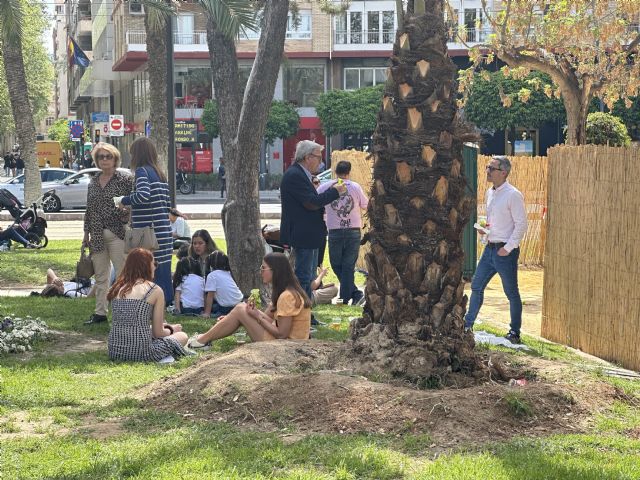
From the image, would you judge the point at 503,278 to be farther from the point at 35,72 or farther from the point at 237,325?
the point at 35,72

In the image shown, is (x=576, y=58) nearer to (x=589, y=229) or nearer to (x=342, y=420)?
(x=589, y=229)

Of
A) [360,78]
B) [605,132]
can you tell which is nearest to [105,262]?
[605,132]

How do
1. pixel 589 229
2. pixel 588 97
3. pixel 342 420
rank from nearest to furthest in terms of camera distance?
1. pixel 342 420
2. pixel 589 229
3. pixel 588 97

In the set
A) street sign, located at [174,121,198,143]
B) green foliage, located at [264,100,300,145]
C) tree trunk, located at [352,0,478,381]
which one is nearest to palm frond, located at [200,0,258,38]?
tree trunk, located at [352,0,478,381]

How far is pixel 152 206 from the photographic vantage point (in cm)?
1071

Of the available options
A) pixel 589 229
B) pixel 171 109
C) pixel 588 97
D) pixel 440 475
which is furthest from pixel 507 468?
pixel 588 97

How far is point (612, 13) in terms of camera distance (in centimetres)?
2253

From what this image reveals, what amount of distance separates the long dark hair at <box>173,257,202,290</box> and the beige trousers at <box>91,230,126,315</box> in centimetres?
93

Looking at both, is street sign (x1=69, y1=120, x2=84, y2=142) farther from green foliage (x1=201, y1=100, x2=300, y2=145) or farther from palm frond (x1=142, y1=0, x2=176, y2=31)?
palm frond (x1=142, y1=0, x2=176, y2=31)

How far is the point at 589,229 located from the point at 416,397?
4.01 meters

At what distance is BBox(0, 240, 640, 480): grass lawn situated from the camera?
5418 mm

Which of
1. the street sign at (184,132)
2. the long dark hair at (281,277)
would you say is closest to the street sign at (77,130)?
the street sign at (184,132)

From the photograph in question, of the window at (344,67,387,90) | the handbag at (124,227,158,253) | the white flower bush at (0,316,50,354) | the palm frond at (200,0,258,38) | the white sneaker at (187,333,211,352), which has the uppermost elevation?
the window at (344,67,387,90)

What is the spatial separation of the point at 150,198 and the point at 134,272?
1.87 meters
